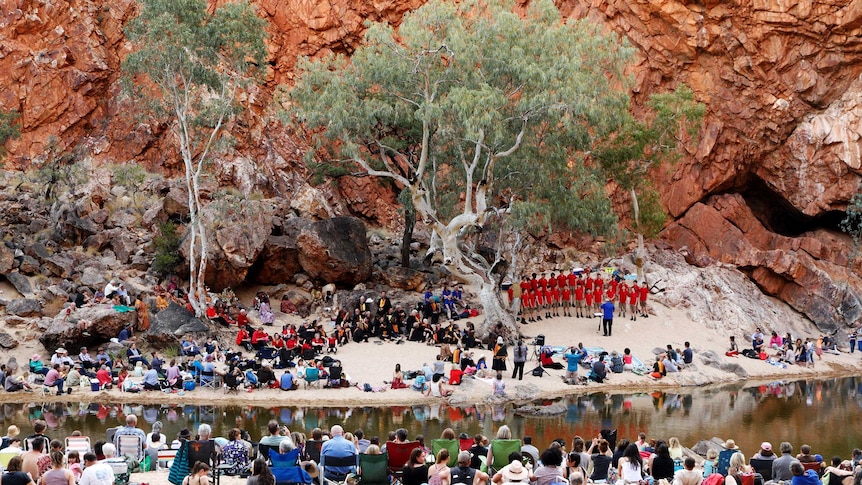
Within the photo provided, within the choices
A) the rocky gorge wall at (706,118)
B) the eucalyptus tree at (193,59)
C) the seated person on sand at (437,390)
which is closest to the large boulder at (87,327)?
the eucalyptus tree at (193,59)

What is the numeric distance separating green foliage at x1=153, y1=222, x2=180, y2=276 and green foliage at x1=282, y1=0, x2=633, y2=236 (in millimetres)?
6277

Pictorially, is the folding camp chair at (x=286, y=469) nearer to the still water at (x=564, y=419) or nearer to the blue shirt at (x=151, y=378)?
the still water at (x=564, y=419)

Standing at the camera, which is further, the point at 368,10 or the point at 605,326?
the point at 368,10

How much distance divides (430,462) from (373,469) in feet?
4.82

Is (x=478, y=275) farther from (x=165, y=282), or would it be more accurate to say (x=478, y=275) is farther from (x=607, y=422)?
(x=165, y=282)

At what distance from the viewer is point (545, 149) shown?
2927cm

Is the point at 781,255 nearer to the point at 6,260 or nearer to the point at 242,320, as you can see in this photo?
the point at 242,320

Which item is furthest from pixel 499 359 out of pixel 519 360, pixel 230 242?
pixel 230 242

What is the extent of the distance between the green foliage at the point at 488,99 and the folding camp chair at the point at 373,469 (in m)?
15.3

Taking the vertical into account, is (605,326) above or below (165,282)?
below

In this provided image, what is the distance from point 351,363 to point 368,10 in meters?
22.8

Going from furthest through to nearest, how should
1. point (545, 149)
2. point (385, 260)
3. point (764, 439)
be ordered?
1. point (385, 260)
2. point (545, 149)
3. point (764, 439)

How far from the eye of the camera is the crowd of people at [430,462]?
10.3 meters

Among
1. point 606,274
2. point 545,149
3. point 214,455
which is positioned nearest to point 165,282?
point 545,149
